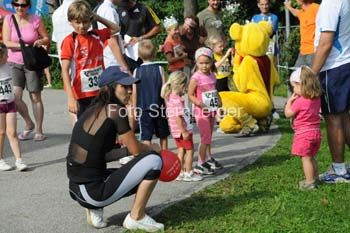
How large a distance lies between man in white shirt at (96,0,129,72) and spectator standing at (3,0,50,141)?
44.7 inches

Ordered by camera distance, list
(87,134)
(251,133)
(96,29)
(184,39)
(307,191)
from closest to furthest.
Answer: (87,134) → (307,191) → (96,29) → (251,133) → (184,39)

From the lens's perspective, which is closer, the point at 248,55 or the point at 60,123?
the point at 248,55

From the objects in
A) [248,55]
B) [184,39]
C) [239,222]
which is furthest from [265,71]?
[239,222]

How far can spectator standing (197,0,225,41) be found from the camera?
1106cm

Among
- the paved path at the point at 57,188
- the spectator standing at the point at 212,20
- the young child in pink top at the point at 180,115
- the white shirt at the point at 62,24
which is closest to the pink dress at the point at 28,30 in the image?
the white shirt at the point at 62,24

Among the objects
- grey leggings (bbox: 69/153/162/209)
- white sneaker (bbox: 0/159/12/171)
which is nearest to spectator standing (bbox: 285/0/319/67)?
white sneaker (bbox: 0/159/12/171)

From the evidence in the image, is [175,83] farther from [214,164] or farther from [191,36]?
[191,36]

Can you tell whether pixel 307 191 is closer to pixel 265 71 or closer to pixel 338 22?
pixel 338 22

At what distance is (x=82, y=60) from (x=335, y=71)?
2.58m

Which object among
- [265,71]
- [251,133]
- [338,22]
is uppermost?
[338,22]

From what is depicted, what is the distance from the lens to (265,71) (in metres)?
9.99

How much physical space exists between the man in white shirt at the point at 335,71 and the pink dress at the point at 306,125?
0.33 m

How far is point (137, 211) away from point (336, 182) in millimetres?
2268

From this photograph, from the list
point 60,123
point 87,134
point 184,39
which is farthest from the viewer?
point 60,123
